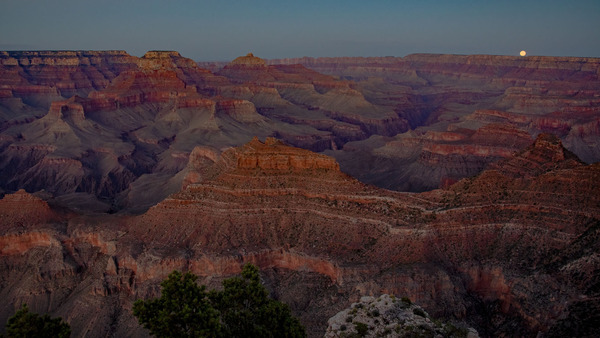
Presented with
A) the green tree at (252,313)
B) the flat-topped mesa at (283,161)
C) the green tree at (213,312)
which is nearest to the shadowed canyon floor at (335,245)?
the flat-topped mesa at (283,161)

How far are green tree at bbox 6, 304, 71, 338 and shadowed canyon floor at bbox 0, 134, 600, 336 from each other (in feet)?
39.1

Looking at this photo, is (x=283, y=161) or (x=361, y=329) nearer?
(x=361, y=329)

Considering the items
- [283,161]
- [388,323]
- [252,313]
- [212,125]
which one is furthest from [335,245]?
[212,125]

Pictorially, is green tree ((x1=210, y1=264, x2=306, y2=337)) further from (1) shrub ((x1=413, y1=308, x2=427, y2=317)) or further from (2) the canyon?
(2) the canyon

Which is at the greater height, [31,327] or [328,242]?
[31,327]

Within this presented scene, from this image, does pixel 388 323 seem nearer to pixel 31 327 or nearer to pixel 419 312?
pixel 419 312

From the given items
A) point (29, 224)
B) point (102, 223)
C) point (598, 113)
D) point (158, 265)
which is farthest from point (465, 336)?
point (598, 113)

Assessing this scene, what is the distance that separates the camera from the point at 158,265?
3788 cm

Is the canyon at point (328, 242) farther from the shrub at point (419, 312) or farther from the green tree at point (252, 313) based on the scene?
the green tree at point (252, 313)

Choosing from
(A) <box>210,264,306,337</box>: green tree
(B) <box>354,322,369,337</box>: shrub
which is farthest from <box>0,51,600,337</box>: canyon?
(A) <box>210,264,306,337</box>: green tree

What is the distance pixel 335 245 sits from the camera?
37.5 metres

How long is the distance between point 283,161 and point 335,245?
10569mm

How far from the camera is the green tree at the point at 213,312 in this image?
73.6 feet

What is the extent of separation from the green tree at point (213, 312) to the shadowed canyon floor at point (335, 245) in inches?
303
